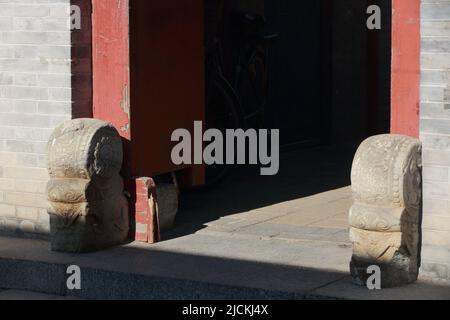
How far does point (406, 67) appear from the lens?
269 inches

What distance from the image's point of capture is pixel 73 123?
763 centimetres

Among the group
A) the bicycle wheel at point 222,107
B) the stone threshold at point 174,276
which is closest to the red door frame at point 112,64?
the stone threshold at point 174,276

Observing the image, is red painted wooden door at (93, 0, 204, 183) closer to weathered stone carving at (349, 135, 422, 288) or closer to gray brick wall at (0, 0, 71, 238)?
gray brick wall at (0, 0, 71, 238)

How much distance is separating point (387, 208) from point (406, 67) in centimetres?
88

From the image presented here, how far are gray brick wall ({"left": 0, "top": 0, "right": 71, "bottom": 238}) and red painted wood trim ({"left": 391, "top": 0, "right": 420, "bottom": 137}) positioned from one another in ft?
7.52

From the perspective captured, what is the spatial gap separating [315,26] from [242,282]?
6.80m

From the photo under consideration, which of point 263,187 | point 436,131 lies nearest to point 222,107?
point 263,187

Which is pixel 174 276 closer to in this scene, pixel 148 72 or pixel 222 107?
pixel 148 72

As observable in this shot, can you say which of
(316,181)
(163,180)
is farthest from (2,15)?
(316,181)

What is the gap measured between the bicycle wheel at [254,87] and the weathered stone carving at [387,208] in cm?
493

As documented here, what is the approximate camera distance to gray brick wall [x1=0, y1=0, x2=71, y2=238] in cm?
795

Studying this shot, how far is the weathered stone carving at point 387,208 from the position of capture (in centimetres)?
649

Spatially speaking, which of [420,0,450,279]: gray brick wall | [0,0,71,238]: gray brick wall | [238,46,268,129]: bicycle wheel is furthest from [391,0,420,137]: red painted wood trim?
[238,46,268,129]: bicycle wheel

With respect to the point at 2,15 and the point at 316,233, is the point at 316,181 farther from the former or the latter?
the point at 2,15
